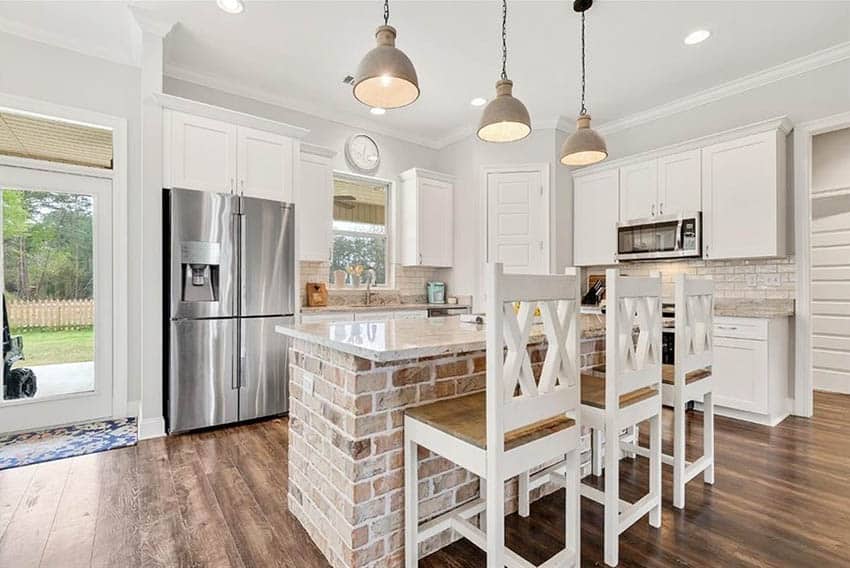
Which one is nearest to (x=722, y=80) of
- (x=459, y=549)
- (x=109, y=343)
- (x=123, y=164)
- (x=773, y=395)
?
(x=773, y=395)

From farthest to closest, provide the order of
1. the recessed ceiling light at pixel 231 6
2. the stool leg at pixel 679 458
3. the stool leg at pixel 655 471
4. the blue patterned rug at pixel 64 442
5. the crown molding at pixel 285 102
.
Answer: the crown molding at pixel 285 102 → the recessed ceiling light at pixel 231 6 → the blue patterned rug at pixel 64 442 → the stool leg at pixel 679 458 → the stool leg at pixel 655 471

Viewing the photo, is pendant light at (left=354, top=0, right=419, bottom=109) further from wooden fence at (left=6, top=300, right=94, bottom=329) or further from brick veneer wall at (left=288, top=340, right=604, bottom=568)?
wooden fence at (left=6, top=300, right=94, bottom=329)

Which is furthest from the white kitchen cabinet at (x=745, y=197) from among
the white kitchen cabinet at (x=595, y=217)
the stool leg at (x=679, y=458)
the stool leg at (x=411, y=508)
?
the stool leg at (x=411, y=508)

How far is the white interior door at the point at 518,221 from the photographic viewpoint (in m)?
4.84

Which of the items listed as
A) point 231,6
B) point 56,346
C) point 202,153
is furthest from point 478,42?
point 56,346

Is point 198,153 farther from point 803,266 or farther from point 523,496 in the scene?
point 803,266

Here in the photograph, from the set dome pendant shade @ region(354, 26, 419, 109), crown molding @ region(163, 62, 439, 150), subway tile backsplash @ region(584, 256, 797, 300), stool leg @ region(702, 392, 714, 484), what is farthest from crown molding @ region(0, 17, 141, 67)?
subway tile backsplash @ region(584, 256, 797, 300)

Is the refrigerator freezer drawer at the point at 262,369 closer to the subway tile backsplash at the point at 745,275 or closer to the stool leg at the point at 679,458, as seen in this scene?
the stool leg at the point at 679,458

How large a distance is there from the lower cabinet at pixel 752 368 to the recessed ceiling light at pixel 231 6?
445 centimetres

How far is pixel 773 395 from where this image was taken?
11.0 ft

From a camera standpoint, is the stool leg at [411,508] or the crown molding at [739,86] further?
the crown molding at [739,86]

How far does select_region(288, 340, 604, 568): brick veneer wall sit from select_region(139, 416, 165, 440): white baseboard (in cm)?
174

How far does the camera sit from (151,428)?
306 centimetres

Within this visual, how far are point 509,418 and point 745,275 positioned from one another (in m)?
3.79
